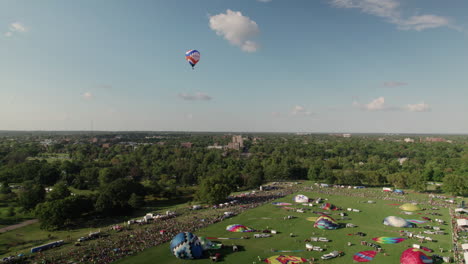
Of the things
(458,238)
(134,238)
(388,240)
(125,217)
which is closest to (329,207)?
(388,240)

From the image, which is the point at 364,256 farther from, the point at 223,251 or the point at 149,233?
the point at 149,233

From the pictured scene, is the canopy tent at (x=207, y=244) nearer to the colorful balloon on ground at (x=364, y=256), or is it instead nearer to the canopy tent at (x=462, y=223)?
the colorful balloon on ground at (x=364, y=256)

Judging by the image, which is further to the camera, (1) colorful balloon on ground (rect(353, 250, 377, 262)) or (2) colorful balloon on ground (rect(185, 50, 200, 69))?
(2) colorful balloon on ground (rect(185, 50, 200, 69))

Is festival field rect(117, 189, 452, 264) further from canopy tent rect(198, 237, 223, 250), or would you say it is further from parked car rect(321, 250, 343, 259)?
canopy tent rect(198, 237, 223, 250)

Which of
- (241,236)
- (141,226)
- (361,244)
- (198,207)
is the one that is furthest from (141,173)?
(361,244)

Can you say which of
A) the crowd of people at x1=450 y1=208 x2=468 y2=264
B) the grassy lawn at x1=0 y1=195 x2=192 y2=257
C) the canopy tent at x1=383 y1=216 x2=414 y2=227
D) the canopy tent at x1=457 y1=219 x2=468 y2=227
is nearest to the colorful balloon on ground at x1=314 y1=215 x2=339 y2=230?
the canopy tent at x1=383 y1=216 x2=414 y2=227

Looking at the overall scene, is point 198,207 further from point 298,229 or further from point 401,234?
point 401,234
